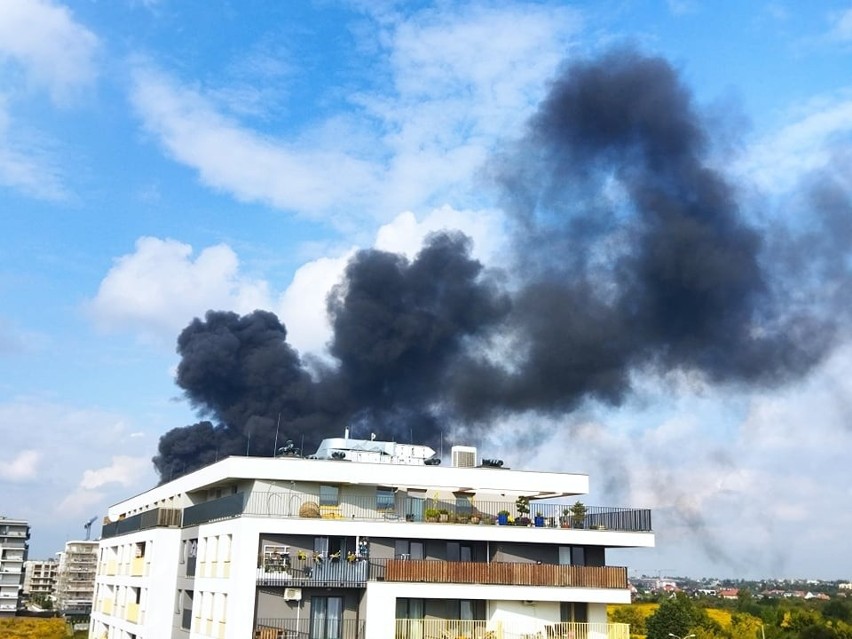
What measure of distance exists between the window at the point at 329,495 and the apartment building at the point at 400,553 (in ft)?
0.18

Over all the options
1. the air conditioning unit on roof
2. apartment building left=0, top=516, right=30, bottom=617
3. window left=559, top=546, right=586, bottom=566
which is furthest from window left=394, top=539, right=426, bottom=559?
apartment building left=0, top=516, right=30, bottom=617

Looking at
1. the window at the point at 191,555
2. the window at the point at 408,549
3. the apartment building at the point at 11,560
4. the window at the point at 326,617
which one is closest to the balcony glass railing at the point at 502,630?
the window at the point at 326,617

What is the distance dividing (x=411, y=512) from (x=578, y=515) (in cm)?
796

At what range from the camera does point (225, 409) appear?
Answer: 283 feet

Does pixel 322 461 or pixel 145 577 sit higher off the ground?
pixel 322 461

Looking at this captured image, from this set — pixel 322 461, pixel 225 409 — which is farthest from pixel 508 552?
pixel 225 409

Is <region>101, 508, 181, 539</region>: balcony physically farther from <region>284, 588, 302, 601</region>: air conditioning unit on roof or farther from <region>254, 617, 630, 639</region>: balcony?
<region>254, 617, 630, 639</region>: balcony

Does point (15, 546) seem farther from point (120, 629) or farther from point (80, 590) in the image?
point (120, 629)

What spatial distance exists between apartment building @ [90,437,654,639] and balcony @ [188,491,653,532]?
0.17 feet

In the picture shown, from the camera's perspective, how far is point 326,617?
36.6 m

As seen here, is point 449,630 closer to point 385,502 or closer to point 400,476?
point 385,502

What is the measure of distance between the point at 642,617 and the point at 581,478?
81871 mm

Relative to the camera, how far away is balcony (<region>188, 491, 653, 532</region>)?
37.9m

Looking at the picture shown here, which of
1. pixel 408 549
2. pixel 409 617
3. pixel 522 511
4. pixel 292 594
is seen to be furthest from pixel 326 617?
pixel 522 511
